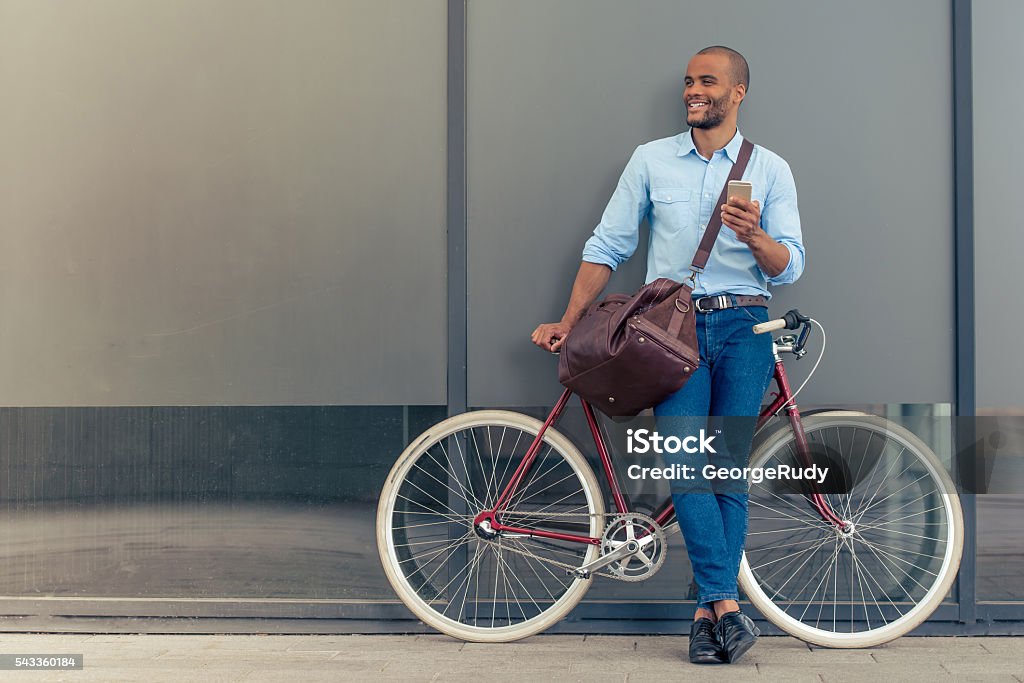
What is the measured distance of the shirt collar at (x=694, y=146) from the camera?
11.5ft

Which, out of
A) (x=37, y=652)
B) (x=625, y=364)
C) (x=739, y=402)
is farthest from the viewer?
(x=37, y=652)

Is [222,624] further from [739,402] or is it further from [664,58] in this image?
Result: [664,58]

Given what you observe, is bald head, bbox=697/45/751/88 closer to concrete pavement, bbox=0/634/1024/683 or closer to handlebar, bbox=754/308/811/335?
handlebar, bbox=754/308/811/335

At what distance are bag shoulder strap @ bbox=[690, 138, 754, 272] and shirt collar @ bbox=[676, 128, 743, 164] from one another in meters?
0.04

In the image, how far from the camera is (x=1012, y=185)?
372 centimetres

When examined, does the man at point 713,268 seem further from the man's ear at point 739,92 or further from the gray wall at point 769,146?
the gray wall at point 769,146

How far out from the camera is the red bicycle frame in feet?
11.6

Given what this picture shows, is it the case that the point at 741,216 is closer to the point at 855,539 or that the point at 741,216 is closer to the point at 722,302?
the point at 722,302

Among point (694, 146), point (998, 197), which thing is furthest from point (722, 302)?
point (998, 197)

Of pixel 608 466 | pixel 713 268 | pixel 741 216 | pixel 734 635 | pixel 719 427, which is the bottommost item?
pixel 734 635

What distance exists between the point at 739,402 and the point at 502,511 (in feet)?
2.98

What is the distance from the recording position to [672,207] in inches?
139

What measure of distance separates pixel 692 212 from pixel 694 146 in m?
0.25

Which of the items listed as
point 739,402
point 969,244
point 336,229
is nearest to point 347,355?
point 336,229
